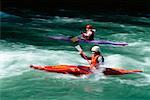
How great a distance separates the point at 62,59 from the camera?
15297mm

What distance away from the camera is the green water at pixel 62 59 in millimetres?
11680

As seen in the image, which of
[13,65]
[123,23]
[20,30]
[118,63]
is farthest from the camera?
[123,23]

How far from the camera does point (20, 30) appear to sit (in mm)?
21422

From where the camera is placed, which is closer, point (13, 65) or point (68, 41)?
point (13, 65)

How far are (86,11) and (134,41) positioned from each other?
1169 cm

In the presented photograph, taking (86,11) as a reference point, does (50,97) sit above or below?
below

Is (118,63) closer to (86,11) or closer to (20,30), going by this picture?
(20,30)

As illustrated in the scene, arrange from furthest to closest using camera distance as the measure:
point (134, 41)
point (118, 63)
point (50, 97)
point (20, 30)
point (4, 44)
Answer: point (20, 30) → point (134, 41) → point (4, 44) → point (118, 63) → point (50, 97)

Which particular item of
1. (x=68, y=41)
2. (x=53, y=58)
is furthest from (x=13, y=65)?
(x=68, y=41)

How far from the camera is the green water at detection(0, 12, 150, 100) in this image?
38.3 ft

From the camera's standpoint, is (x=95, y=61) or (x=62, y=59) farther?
(x=62, y=59)

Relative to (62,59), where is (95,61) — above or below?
above

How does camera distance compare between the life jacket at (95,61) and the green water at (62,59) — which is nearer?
the green water at (62,59)

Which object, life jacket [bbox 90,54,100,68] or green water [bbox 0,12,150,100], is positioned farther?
life jacket [bbox 90,54,100,68]
